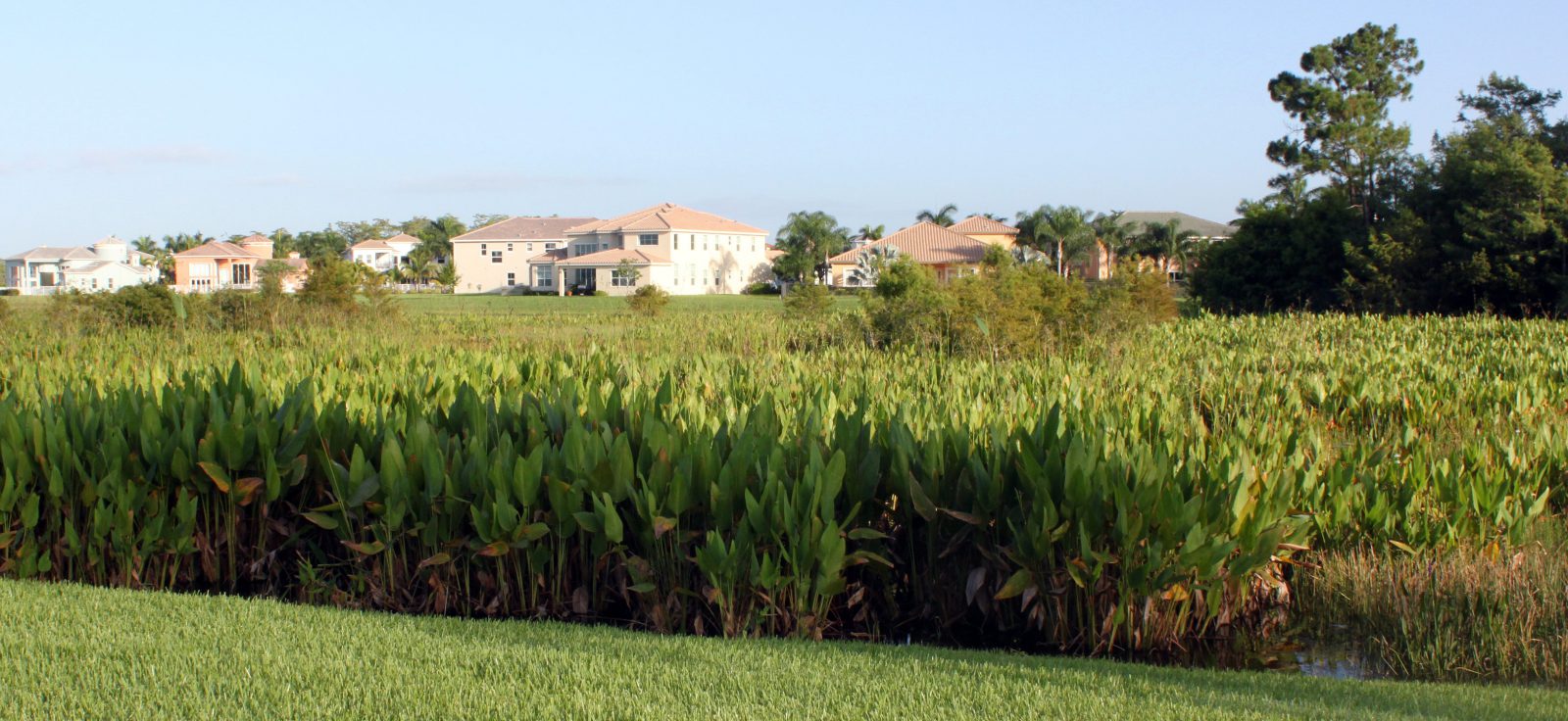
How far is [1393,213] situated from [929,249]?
4482 centimetres

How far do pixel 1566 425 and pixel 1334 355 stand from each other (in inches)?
298

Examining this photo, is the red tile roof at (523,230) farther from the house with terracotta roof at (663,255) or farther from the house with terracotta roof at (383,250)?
the house with terracotta roof at (383,250)

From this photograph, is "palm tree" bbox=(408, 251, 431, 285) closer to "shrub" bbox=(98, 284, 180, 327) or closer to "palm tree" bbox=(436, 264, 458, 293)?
"palm tree" bbox=(436, 264, 458, 293)

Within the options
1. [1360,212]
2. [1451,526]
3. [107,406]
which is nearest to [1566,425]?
[1451,526]

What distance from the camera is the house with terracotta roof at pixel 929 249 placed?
77.6 m

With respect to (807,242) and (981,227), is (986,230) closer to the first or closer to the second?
(981,227)

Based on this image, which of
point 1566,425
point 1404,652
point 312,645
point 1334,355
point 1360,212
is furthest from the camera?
point 1360,212

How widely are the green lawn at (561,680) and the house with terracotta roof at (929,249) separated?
67.8 m

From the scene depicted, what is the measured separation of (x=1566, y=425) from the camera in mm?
8117

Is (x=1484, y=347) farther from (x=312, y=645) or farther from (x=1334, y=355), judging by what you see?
(x=312, y=645)

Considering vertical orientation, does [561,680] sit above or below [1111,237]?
below

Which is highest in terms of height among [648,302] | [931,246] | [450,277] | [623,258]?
[931,246]

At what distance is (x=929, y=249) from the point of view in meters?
82.1

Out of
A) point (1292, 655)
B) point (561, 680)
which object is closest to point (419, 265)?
point (1292, 655)
